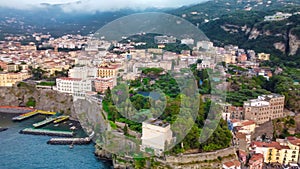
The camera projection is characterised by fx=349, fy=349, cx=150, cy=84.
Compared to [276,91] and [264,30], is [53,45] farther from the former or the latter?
[276,91]

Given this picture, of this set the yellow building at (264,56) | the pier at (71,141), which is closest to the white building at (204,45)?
the yellow building at (264,56)

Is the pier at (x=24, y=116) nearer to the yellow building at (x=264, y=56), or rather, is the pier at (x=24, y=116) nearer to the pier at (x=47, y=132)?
the pier at (x=47, y=132)

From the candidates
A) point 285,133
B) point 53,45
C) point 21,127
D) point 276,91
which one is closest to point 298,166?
point 285,133

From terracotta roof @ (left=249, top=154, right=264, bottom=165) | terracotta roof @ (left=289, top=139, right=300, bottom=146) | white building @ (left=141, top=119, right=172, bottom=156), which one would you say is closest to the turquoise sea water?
white building @ (left=141, top=119, right=172, bottom=156)

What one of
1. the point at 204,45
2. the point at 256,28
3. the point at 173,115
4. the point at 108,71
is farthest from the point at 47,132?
the point at 256,28

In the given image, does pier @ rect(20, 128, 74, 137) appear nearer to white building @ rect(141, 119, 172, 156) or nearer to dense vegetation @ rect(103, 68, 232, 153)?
dense vegetation @ rect(103, 68, 232, 153)

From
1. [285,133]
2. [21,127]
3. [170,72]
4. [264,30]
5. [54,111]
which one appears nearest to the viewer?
[285,133]
